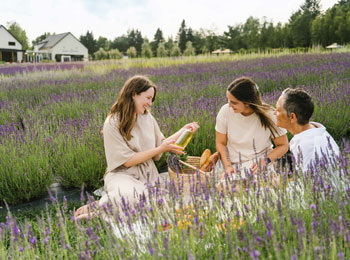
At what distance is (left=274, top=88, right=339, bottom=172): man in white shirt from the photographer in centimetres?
217

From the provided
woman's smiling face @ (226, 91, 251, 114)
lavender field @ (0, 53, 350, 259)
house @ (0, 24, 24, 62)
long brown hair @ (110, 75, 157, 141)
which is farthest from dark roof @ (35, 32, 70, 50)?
woman's smiling face @ (226, 91, 251, 114)

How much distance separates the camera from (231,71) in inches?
320

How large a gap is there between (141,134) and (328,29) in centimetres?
3197

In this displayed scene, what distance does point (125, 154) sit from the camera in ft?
9.25

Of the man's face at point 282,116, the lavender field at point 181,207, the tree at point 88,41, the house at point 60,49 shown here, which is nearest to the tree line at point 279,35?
the tree at point 88,41

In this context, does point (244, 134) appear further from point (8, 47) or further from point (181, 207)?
point (8, 47)

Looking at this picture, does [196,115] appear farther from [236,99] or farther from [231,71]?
[231,71]

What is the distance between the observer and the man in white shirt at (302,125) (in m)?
2.17

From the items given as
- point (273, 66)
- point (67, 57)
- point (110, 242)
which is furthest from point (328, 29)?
point (67, 57)

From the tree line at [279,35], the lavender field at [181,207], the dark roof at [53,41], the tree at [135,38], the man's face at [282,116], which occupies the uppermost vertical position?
the tree at [135,38]

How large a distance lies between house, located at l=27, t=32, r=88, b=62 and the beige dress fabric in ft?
194

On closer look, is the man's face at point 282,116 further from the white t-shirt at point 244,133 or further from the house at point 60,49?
the house at point 60,49

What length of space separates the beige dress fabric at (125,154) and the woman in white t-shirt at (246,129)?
729 mm

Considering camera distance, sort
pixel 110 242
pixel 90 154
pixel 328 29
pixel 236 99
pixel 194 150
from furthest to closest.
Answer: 1. pixel 328 29
2. pixel 194 150
3. pixel 90 154
4. pixel 236 99
5. pixel 110 242
